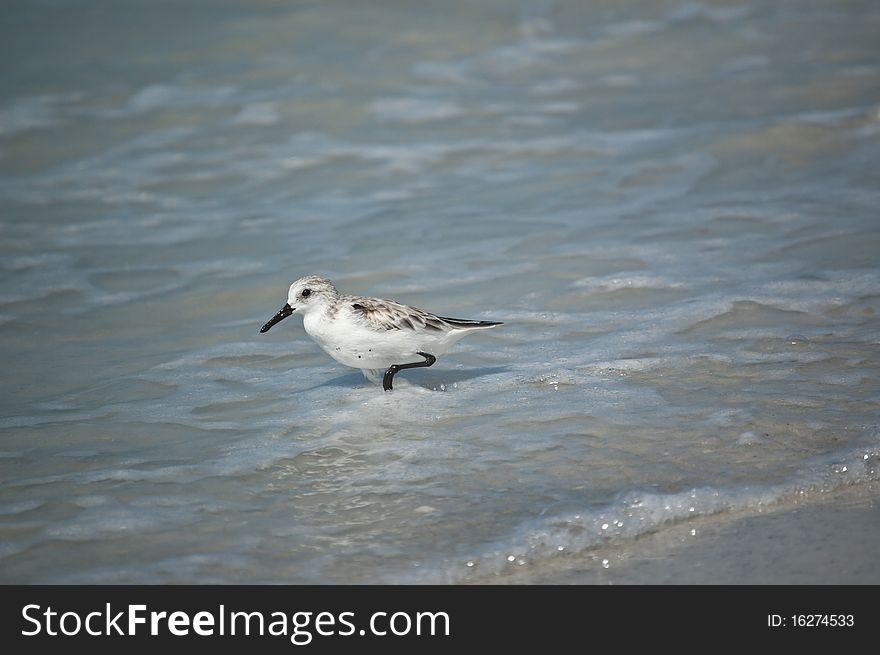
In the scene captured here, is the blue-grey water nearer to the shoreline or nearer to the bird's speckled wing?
the shoreline

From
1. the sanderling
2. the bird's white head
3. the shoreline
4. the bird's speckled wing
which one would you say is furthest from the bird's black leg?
the shoreline

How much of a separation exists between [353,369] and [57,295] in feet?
9.02

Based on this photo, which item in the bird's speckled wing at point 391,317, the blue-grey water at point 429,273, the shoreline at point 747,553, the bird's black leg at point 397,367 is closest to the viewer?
the shoreline at point 747,553

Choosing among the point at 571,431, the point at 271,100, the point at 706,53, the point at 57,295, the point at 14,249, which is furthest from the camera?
the point at 706,53

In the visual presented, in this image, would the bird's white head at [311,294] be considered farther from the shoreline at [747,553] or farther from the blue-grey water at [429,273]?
the shoreline at [747,553]

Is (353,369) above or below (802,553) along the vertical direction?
above

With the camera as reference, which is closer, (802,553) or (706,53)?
(802,553)

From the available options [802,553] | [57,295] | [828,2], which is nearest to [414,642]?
[802,553]

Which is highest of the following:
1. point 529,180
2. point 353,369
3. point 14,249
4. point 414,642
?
point 529,180

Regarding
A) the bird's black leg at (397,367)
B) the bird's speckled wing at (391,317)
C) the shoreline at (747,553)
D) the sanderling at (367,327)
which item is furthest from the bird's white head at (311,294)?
the shoreline at (747,553)

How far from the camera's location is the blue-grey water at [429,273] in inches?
189

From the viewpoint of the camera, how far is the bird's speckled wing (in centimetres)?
582

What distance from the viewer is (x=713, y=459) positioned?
5.07 metres

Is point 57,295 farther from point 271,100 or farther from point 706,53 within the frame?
point 706,53
